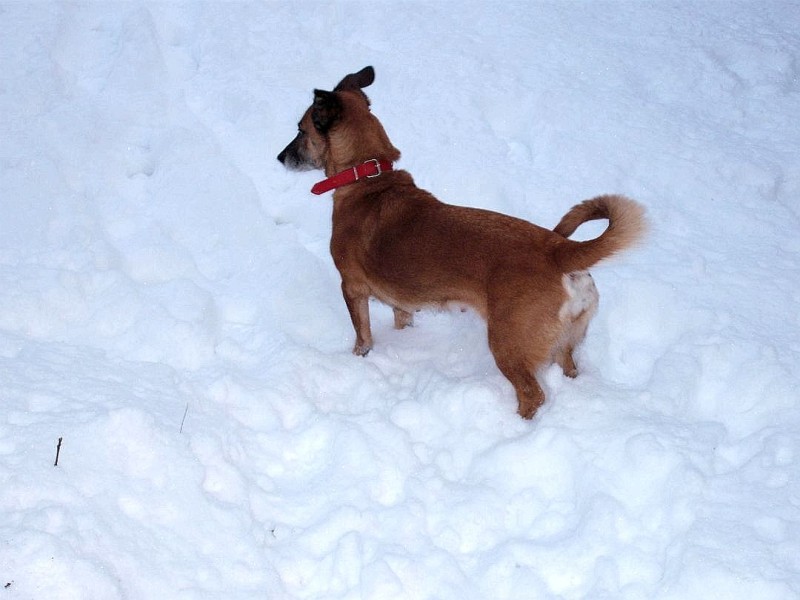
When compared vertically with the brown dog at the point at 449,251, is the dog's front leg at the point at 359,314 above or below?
below

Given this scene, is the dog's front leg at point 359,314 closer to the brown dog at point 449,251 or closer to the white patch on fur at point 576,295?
the brown dog at point 449,251

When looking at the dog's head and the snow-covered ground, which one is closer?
the snow-covered ground

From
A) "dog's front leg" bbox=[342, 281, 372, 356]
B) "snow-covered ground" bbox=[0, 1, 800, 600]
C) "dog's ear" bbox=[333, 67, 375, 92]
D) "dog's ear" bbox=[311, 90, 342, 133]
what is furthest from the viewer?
"dog's ear" bbox=[333, 67, 375, 92]

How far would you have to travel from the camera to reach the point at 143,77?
6250 millimetres

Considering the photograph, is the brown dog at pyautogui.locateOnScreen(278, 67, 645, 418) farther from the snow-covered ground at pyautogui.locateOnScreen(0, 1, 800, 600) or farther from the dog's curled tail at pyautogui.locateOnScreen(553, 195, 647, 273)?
the snow-covered ground at pyautogui.locateOnScreen(0, 1, 800, 600)

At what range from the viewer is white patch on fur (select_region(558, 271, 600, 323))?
3.66 m

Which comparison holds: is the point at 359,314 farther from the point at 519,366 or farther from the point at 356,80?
the point at 356,80

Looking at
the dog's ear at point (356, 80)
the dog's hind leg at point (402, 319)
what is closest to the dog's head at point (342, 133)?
the dog's ear at point (356, 80)

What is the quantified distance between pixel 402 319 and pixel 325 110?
136cm

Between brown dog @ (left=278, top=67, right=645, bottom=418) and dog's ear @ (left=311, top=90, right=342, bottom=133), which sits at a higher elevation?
dog's ear @ (left=311, top=90, right=342, bottom=133)

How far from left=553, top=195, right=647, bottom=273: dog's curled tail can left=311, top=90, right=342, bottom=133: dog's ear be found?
1.64m

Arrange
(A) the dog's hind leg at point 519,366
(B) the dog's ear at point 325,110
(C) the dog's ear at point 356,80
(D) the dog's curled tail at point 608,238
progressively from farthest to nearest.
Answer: (C) the dog's ear at point 356,80
(B) the dog's ear at point 325,110
(A) the dog's hind leg at point 519,366
(D) the dog's curled tail at point 608,238

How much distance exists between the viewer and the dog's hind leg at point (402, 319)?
4.78 metres

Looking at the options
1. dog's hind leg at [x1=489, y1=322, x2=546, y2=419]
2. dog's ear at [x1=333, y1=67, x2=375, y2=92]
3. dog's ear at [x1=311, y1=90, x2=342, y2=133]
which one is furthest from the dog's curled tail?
dog's ear at [x1=333, y1=67, x2=375, y2=92]
